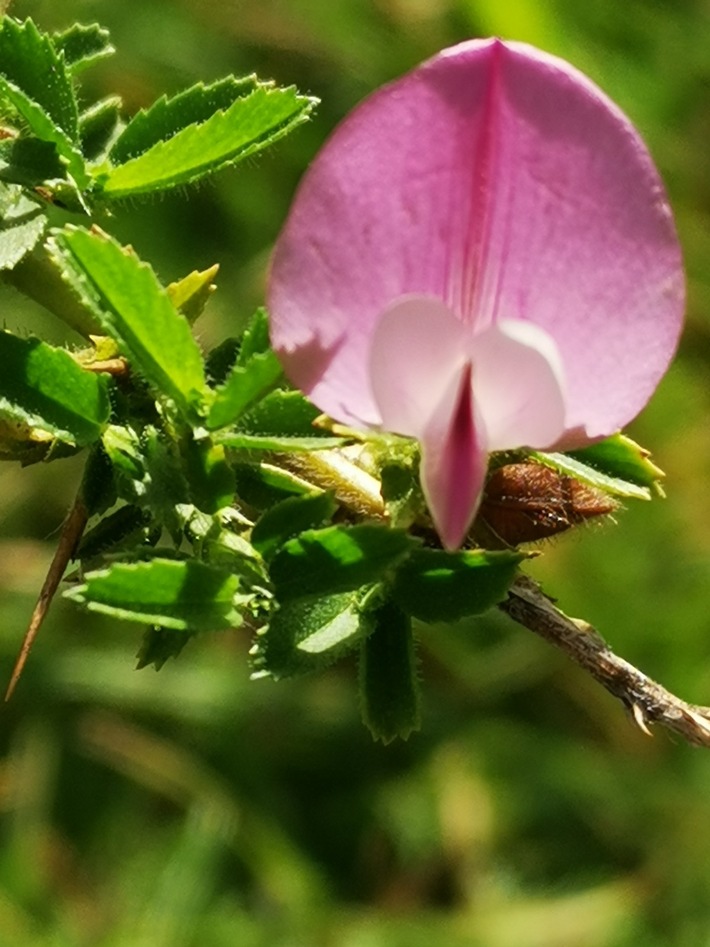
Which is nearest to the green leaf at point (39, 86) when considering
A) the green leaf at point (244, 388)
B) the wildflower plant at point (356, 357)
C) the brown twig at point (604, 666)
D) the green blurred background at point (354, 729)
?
the wildflower plant at point (356, 357)

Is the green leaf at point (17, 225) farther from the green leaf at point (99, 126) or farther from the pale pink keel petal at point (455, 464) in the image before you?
the pale pink keel petal at point (455, 464)

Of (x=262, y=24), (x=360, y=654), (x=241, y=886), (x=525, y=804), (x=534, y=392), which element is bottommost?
Result: (x=241, y=886)

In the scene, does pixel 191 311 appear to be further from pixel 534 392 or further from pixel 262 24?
pixel 262 24

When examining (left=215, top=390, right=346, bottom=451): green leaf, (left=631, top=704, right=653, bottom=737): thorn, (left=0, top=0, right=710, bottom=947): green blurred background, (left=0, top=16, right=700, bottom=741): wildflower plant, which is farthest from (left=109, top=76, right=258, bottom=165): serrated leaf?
(left=0, top=0, right=710, bottom=947): green blurred background

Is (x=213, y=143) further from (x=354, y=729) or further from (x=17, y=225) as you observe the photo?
(x=354, y=729)

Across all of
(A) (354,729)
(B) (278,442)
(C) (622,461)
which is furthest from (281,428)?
(A) (354,729)

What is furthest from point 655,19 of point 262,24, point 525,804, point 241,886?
point 241,886
